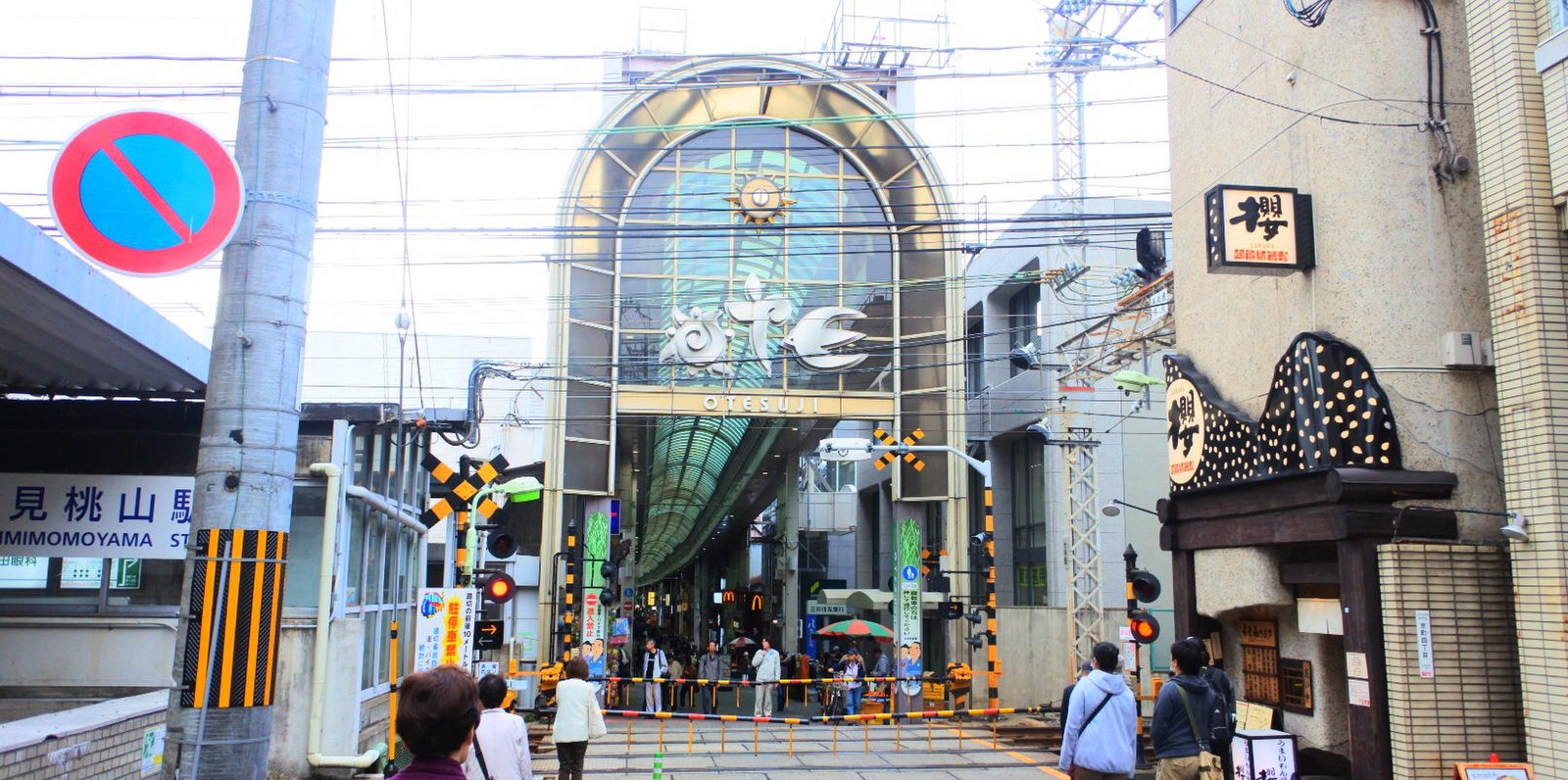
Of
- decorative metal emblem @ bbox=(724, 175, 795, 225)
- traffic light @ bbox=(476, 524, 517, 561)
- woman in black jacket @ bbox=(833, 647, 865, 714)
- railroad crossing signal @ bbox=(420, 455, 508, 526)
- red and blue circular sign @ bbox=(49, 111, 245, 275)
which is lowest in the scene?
woman in black jacket @ bbox=(833, 647, 865, 714)

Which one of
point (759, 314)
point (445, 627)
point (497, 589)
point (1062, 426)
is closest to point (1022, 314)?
point (759, 314)

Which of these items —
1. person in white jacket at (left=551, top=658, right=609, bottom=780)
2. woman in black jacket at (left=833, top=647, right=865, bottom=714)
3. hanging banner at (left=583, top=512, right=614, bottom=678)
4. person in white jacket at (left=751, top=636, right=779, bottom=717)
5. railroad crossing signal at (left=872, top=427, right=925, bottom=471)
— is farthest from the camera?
hanging banner at (left=583, top=512, right=614, bottom=678)

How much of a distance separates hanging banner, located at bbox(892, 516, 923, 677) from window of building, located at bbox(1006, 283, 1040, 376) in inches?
279

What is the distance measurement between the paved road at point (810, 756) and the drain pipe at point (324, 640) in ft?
10.1

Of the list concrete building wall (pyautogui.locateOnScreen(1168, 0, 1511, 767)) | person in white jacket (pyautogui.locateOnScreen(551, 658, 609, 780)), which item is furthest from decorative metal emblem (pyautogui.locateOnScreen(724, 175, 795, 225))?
person in white jacket (pyautogui.locateOnScreen(551, 658, 609, 780))

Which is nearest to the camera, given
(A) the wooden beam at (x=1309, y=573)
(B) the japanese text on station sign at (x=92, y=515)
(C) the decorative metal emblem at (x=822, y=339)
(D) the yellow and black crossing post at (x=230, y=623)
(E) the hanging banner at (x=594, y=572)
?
(D) the yellow and black crossing post at (x=230, y=623)

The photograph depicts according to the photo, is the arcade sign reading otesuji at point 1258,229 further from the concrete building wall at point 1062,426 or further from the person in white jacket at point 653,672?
the person in white jacket at point 653,672

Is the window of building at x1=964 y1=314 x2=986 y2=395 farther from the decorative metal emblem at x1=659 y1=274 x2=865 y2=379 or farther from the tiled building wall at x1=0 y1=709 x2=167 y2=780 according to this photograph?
the tiled building wall at x1=0 y1=709 x2=167 y2=780

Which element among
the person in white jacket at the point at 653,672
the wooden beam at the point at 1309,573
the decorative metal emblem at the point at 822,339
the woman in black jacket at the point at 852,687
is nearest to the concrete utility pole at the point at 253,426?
the wooden beam at the point at 1309,573

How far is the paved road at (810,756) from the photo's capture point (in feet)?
57.7

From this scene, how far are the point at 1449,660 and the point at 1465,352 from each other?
2.99m

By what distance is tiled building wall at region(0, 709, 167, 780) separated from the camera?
322 inches

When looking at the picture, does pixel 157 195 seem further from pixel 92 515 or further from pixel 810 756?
pixel 810 756

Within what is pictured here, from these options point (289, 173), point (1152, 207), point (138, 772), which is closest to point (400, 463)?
Result: point (138, 772)
